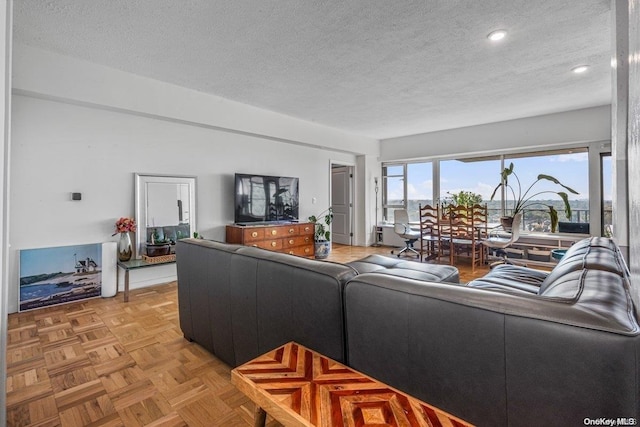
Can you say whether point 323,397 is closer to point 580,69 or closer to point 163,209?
point 163,209

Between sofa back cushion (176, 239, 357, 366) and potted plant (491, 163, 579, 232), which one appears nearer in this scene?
sofa back cushion (176, 239, 357, 366)

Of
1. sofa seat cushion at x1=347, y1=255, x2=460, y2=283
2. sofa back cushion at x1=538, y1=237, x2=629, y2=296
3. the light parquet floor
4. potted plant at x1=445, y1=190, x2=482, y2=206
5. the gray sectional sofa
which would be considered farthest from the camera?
potted plant at x1=445, y1=190, x2=482, y2=206

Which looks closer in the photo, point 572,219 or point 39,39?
point 39,39

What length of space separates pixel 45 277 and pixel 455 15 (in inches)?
171

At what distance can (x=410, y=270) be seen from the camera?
2480mm

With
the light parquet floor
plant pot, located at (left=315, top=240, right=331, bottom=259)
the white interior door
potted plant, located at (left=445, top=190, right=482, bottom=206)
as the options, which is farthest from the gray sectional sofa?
the white interior door

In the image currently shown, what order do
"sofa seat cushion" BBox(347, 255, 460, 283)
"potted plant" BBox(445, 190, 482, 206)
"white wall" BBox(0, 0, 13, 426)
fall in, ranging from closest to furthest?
"white wall" BBox(0, 0, 13, 426) → "sofa seat cushion" BBox(347, 255, 460, 283) → "potted plant" BBox(445, 190, 482, 206)

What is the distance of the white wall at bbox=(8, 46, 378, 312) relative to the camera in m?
2.85

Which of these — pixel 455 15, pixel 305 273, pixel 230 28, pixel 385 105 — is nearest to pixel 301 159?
pixel 385 105

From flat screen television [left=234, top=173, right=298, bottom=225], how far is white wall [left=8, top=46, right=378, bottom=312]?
0.62ft

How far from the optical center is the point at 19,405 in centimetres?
157

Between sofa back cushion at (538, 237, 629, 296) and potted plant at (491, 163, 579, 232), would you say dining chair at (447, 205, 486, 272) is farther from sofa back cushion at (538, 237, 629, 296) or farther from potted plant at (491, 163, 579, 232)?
sofa back cushion at (538, 237, 629, 296)

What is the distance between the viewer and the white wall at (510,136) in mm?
4492

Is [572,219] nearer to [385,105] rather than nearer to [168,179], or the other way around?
[385,105]
